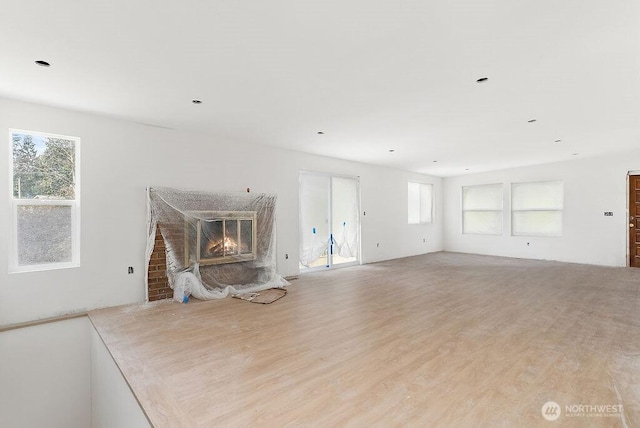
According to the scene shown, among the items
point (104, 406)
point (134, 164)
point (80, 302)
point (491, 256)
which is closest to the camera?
point (104, 406)

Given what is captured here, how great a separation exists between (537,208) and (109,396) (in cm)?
932

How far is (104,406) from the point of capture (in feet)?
9.21

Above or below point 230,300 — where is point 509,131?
above

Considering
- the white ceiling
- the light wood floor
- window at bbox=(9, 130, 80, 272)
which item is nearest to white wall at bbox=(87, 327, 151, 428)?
the light wood floor

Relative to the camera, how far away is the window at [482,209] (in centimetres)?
849

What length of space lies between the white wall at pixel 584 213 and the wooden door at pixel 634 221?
→ 9 centimetres

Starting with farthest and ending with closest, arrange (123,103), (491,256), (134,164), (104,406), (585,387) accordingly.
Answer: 1. (491,256)
2. (134,164)
3. (123,103)
4. (104,406)
5. (585,387)

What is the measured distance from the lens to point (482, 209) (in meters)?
8.80

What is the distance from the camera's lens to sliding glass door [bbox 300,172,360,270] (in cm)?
594

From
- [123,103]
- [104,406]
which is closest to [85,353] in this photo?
[104,406]

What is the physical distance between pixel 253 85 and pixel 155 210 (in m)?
2.27

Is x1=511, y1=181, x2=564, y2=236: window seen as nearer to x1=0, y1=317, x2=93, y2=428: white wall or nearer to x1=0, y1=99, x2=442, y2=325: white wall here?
x1=0, y1=99, x2=442, y2=325: white wall

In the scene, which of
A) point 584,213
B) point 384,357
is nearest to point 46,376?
point 384,357

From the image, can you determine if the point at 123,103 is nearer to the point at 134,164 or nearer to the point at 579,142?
the point at 134,164
